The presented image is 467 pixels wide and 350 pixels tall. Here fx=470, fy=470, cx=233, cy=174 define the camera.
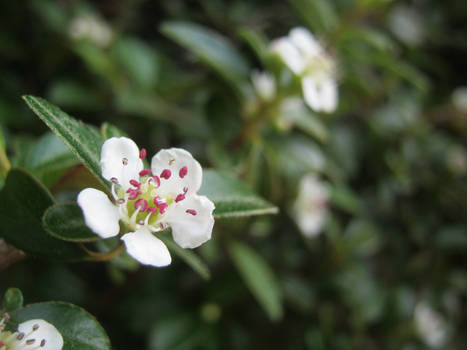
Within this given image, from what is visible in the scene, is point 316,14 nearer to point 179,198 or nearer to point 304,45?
point 304,45

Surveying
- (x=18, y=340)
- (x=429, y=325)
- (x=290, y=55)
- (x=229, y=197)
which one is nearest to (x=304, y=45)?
(x=290, y=55)

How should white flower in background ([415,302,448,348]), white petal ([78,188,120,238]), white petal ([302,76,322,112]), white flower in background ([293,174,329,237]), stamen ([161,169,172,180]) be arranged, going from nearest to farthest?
white petal ([78,188,120,238]) < stamen ([161,169,172,180]) < white petal ([302,76,322,112]) < white flower in background ([293,174,329,237]) < white flower in background ([415,302,448,348])

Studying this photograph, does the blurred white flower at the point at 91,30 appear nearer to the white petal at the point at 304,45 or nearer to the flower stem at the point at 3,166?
the white petal at the point at 304,45

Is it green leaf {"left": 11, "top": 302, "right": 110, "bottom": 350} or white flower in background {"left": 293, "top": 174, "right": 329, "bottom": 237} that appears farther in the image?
white flower in background {"left": 293, "top": 174, "right": 329, "bottom": 237}

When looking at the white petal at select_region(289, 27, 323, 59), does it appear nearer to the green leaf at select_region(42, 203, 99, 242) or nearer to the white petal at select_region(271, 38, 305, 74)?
the white petal at select_region(271, 38, 305, 74)

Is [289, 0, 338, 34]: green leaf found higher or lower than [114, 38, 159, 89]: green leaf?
higher

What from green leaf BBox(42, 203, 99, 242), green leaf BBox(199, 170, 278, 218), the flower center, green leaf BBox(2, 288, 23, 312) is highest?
green leaf BBox(42, 203, 99, 242)

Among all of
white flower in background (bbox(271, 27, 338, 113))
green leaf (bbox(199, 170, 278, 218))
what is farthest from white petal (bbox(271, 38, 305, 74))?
green leaf (bbox(199, 170, 278, 218))

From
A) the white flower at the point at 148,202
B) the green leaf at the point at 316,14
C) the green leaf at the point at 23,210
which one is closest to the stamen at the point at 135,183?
the white flower at the point at 148,202

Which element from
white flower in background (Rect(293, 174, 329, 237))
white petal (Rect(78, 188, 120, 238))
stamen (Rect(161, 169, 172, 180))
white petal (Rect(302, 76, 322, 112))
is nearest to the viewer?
white petal (Rect(78, 188, 120, 238))
